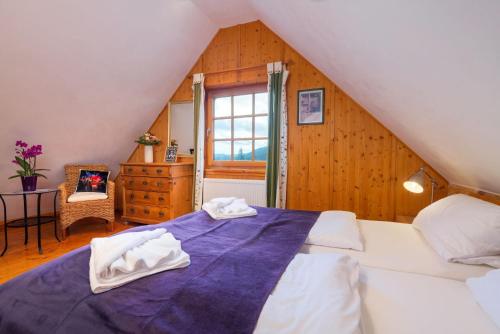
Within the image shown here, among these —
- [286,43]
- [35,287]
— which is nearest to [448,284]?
[35,287]

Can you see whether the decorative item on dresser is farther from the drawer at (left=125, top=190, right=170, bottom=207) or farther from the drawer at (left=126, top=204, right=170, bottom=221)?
the drawer at (left=126, top=204, right=170, bottom=221)

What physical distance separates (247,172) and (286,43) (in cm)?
170

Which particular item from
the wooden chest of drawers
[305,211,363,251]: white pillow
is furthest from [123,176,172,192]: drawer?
[305,211,363,251]: white pillow

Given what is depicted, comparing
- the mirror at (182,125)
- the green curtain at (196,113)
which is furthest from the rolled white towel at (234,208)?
the mirror at (182,125)

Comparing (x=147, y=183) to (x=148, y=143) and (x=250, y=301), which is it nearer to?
(x=148, y=143)

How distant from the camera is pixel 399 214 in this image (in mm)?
2549

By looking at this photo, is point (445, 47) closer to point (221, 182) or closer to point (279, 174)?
point (279, 174)

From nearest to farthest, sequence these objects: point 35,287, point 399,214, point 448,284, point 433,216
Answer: point 35,287 < point 448,284 < point 433,216 < point 399,214

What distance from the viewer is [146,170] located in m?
3.12

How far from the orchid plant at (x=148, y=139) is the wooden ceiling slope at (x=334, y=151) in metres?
1.45

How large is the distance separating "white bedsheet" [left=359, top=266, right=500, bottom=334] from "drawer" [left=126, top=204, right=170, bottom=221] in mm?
2570

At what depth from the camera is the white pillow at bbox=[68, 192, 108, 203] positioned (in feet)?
9.13

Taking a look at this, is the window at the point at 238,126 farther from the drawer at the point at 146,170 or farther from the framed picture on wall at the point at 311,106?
the drawer at the point at 146,170

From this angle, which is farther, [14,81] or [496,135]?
[14,81]
